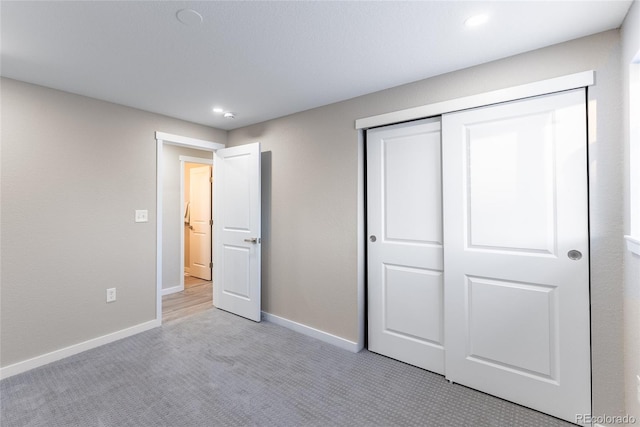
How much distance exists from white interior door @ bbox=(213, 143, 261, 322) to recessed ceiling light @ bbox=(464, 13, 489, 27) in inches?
88.7

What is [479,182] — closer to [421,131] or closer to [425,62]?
[421,131]

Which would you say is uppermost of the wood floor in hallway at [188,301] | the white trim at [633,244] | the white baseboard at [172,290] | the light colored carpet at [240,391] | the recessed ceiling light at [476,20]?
the recessed ceiling light at [476,20]

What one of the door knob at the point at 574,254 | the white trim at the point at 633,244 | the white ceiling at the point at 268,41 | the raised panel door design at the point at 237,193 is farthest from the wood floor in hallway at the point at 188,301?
the white trim at the point at 633,244

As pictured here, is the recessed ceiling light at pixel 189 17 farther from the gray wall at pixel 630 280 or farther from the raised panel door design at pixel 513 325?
the raised panel door design at pixel 513 325

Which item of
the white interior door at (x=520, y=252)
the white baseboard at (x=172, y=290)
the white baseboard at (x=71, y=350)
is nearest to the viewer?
the white interior door at (x=520, y=252)

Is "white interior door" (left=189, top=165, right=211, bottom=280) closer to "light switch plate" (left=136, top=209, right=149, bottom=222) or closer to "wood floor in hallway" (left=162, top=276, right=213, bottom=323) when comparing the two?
"wood floor in hallway" (left=162, top=276, right=213, bottom=323)

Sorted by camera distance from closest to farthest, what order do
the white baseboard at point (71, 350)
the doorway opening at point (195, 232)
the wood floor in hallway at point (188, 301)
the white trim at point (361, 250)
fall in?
1. the white baseboard at point (71, 350)
2. the white trim at point (361, 250)
3. the wood floor in hallway at point (188, 301)
4. the doorway opening at point (195, 232)

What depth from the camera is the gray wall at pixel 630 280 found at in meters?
1.44

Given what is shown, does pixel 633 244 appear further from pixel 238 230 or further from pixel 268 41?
pixel 238 230

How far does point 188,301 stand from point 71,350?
60.7 inches

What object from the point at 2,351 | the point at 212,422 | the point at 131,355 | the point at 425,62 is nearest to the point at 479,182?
the point at 425,62

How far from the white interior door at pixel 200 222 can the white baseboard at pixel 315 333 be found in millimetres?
2361

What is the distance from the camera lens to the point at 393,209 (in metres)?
2.50

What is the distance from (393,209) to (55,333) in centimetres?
303
